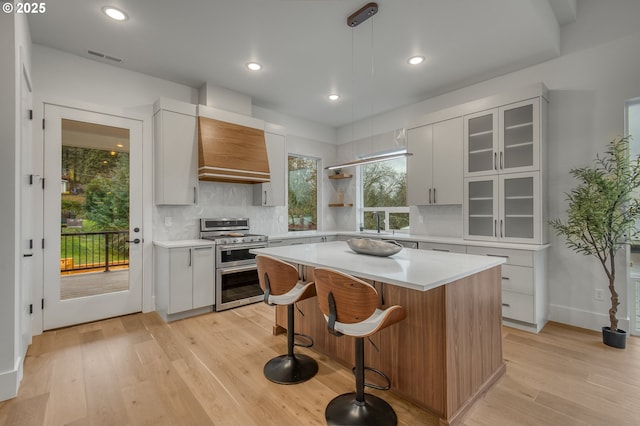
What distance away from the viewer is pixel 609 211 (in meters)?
2.70

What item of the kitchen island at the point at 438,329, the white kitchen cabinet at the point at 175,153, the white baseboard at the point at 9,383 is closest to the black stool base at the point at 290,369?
the kitchen island at the point at 438,329

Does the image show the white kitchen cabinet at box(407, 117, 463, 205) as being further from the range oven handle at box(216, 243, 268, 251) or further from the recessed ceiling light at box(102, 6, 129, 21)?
→ the recessed ceiling light at box(102, 6, 129, 21)

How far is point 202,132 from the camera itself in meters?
3.68

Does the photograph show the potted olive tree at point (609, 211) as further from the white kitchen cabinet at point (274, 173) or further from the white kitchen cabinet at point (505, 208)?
the white kitchen cabinet at point (274, 173)

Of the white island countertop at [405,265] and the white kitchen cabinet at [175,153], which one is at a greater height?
the white kitchen cabinet at [175,153]

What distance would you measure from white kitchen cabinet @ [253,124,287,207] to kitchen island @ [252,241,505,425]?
2337mm

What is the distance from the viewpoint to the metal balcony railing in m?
3.16

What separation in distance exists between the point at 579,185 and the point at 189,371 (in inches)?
163

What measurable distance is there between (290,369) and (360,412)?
69 cm

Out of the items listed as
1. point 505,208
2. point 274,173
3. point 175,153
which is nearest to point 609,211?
point 505,208

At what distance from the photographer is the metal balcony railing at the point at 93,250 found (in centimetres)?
→ 316

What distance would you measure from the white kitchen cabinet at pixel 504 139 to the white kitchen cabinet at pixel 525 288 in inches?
37.8

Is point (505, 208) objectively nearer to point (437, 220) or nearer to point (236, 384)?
point (437, 220)

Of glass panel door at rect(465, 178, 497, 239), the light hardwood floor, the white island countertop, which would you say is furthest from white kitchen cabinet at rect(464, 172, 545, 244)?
the white island countertop
